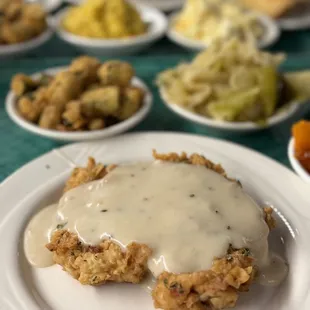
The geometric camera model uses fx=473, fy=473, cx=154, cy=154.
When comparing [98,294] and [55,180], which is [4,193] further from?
[98,294]

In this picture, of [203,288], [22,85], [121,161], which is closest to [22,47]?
[22,85]

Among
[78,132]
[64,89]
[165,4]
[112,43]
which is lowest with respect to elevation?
Answer: [165,4]

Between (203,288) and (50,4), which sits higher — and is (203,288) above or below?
above

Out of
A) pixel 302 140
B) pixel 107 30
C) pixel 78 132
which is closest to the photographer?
pixel 302 140

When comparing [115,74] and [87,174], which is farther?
[115,74]

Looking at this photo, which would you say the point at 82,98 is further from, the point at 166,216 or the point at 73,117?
the point at 166,216

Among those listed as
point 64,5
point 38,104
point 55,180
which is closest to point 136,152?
point 55,180

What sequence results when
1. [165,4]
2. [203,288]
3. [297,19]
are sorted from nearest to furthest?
1. [203,288]
2. [297,19]
3. [165,4]
